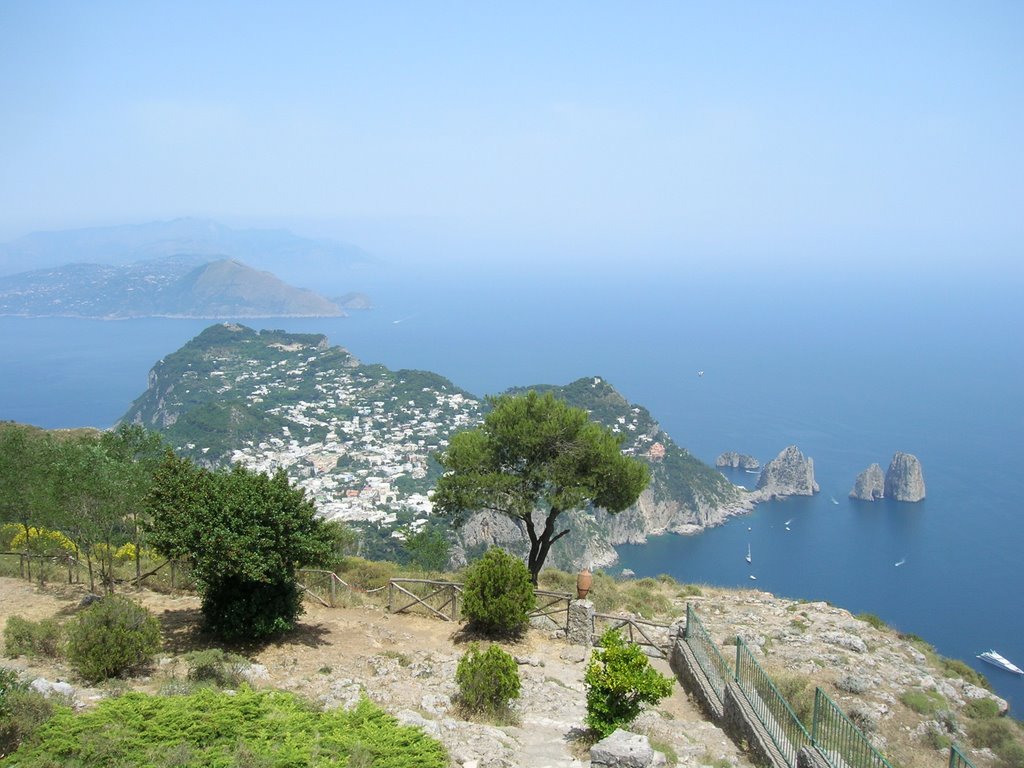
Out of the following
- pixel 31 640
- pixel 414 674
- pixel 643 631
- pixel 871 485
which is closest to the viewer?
pixel 31 640

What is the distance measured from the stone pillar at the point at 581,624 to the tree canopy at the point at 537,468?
3.95 meters

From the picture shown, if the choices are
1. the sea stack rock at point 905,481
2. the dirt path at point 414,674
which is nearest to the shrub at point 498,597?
the dirt path at point 414,674

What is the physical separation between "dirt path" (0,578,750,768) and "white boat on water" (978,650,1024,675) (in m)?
57.9

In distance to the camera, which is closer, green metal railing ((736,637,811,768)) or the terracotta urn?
green metal railing ((736,637,811,768))

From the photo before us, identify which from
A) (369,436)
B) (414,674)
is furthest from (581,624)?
(369,436)

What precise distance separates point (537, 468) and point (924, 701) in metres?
8.82

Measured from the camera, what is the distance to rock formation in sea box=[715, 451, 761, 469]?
111m

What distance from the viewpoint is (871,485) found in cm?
9588

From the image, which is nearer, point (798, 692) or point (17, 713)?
point (17, 713)

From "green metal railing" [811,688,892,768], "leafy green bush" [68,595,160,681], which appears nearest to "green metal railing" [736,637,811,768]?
"green metal railing" [811,688,892,768]

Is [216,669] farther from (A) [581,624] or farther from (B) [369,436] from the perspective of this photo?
(B) [369,436]

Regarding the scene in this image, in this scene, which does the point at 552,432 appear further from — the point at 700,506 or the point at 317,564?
the point at 700,506

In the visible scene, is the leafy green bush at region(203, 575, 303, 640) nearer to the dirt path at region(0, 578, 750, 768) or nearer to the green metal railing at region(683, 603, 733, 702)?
the dirt path at region(0, 578, 750, 768)

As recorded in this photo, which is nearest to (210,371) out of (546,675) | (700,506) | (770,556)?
(700,506)
